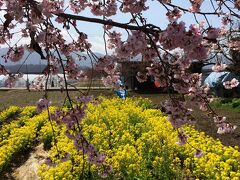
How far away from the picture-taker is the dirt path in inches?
332

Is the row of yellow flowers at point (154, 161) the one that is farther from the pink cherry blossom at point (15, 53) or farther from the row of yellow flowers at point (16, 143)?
the pink cherry blossom at point (15, 53)

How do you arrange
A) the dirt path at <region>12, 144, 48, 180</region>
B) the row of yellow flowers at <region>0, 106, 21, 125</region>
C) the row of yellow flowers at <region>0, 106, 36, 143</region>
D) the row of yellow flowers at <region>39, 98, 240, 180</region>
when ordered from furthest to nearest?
the row of yellow flowers at <region>0, 106, 21, 125</region>, the row of yellow flowers at <region>0, 106, 36, 143</region>, the dirt path at <region>12, 144, 48, 180</region>, the row of yellow flowers at <region>39, 98, 240, 180</region>

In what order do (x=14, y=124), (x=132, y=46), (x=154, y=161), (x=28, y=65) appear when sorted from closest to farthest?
(x=132, y=46) → (x=154, y=161) → (x=14, y=124) → (x=28, y=65)

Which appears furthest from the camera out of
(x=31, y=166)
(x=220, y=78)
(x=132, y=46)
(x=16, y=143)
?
(x=220, y=78)

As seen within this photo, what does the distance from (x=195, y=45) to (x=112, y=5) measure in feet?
5.37

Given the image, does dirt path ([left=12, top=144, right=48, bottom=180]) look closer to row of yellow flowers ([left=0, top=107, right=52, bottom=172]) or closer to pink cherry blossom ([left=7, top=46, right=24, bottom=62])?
row of yellow flowers ([left=0, top=107, right=52, bottom=172])

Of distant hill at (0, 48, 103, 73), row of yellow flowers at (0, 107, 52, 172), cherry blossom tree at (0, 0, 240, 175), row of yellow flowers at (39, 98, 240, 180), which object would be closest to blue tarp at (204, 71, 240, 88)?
distant hill at (0, 48, 103, 73)

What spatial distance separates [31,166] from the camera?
9.09 meters

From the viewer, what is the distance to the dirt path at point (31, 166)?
27.6 feet

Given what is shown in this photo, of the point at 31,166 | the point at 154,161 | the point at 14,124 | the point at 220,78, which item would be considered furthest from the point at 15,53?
the point at 220,78

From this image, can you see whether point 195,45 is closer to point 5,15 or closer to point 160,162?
point 5,15

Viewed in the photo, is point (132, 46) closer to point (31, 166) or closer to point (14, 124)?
point (31, 166)

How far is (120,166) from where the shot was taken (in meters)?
6.25

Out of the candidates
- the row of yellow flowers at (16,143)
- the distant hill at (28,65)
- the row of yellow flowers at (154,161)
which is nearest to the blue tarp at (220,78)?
the distant hill at (28,65)
